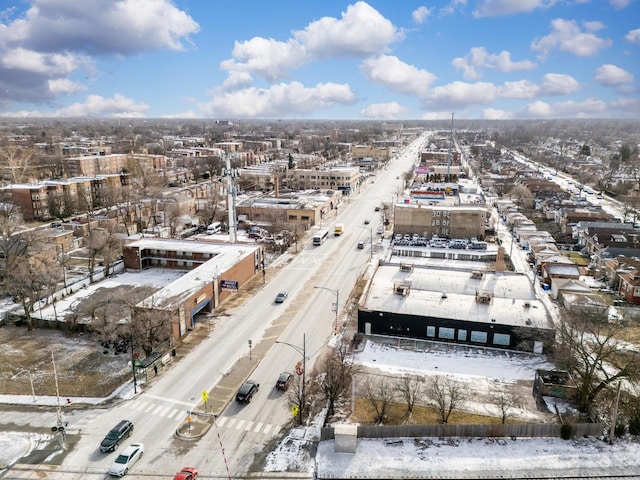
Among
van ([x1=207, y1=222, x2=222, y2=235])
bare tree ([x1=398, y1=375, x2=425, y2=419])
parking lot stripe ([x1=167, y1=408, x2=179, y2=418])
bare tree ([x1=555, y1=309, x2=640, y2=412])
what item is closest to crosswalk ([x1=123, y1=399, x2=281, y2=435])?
parking lot stripe ([x1=167, y1=408, x2=179, y2=418])

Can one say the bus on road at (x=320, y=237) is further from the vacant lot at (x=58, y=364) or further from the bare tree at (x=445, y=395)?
the bare tree at (x=445, y=395)

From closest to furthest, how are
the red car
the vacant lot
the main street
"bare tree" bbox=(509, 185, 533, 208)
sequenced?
1. the red car
2. the main street
3. the vacant lot
4. "bare tree" bbox=(509, 185, 533, 208)

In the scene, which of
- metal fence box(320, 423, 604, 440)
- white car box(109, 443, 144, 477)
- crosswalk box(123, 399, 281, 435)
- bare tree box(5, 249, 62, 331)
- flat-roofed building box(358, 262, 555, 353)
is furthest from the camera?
bare tree box(5, 249, 62, 331)

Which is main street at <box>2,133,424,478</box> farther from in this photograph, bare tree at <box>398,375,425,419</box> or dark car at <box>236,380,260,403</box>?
bare tree at <box>398,375,425,419</box>

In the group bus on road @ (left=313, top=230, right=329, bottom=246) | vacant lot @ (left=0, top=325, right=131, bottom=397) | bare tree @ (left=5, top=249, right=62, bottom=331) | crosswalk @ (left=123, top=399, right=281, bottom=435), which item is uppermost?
bare tree @ (left=5, top=249, right=62, bottom=331)

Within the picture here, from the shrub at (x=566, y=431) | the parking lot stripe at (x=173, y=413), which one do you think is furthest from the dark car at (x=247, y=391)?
the shrub at (x=566, y=431)
